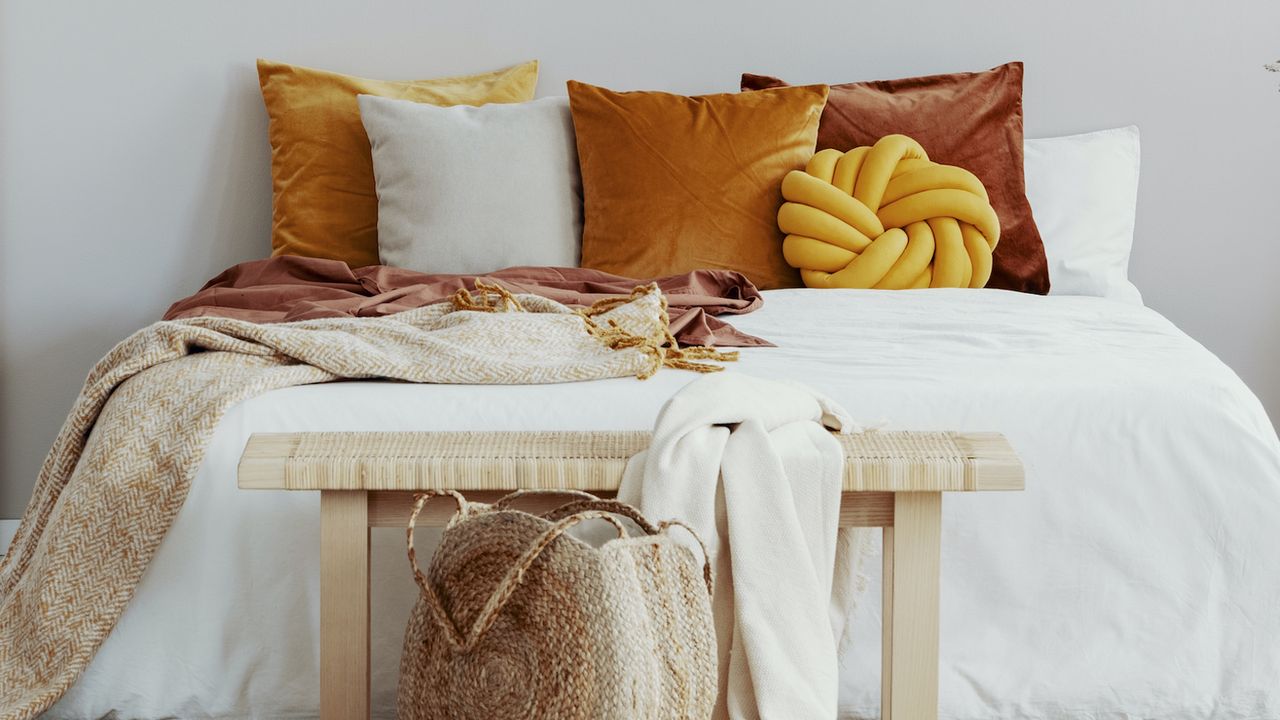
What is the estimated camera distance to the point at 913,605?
126 centimetres

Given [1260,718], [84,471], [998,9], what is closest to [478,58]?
[998,9]

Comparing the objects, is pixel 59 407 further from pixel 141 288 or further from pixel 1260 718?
pixel 1260 718

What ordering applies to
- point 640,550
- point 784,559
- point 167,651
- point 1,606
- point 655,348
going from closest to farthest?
point 640,550 → point 784,559 → point 167,651 → point 1,606 → point 655,348

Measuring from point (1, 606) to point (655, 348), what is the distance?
90 centimetres

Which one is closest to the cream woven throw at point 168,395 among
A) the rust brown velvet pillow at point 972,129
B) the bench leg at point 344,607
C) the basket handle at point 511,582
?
the bench leg at point 344,607

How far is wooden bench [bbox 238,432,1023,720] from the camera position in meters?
1.21

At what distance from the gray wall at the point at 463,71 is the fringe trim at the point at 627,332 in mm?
1200

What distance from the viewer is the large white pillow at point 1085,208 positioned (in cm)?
267

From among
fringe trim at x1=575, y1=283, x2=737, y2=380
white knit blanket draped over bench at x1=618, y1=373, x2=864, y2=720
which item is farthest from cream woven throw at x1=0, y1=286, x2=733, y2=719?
white knit blanket draped over bench at x1=618, y1=373, x2=864, y2=720

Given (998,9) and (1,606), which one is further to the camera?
(998,9)

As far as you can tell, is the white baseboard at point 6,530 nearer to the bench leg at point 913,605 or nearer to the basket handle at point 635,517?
the basket handle at point 635,517

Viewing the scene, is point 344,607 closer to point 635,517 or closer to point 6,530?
point 635,517

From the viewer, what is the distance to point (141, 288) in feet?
9.83

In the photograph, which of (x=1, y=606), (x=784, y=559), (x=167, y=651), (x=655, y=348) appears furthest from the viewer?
(x=655, y=348)
